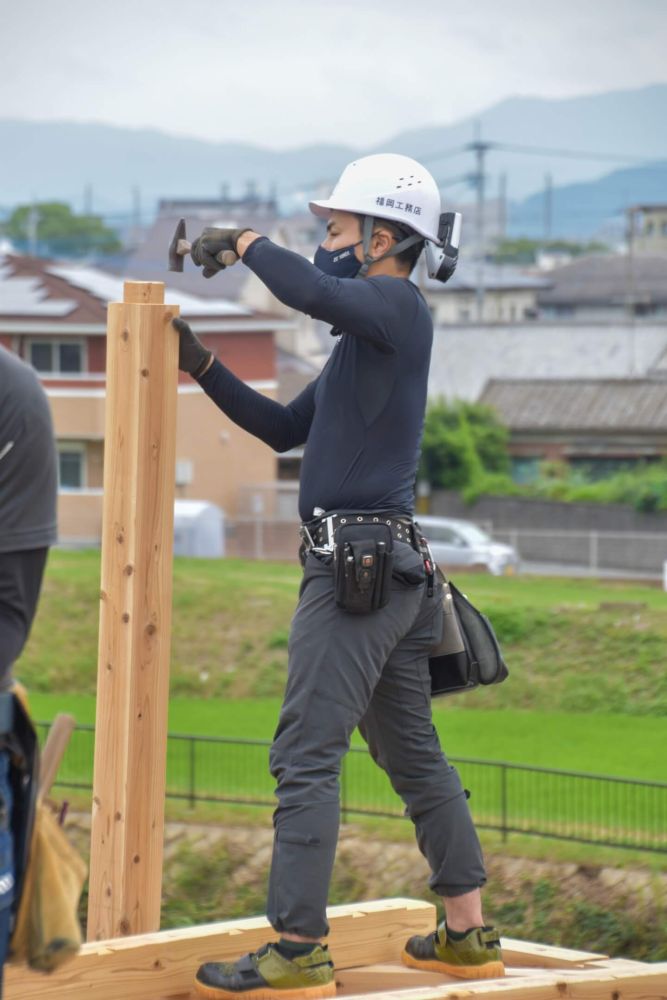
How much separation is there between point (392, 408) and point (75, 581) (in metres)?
15.1

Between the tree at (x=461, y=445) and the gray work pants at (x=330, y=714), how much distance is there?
30492mm

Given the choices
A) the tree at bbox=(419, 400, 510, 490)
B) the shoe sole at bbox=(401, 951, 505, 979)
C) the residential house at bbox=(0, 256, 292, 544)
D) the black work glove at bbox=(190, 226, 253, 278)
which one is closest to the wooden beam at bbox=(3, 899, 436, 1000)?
the shoe sole at bbox=(401, 951, 505, 979)

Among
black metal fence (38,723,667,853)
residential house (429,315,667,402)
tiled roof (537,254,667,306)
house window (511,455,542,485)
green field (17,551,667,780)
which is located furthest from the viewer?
tiled roof (537,254,667,306)

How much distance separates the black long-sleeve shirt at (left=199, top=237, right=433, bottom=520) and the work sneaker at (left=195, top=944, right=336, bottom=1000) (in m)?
0.87

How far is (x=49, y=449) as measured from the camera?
234 cm

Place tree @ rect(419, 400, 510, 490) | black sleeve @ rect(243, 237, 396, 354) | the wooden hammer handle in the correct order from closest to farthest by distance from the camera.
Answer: the wooden hammer handle
black sleeve @ rect(243, 237, 396, 354)
tree @ rect(419, 400, 510, 490)

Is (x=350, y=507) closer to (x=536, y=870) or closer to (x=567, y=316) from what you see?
(x=536, y=870)

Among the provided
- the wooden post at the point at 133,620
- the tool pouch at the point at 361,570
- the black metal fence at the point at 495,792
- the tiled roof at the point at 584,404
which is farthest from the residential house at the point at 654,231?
the tool pouch at the point at 361,570

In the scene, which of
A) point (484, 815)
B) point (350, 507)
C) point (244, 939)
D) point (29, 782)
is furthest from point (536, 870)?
point (29, 782)

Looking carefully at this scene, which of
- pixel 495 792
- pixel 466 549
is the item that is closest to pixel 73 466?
pixel 466 549

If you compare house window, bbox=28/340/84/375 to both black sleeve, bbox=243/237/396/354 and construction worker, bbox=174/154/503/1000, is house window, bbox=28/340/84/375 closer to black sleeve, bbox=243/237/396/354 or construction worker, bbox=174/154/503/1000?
construction worker, bbox=174/154/503/1000

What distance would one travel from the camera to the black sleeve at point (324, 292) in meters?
3.05

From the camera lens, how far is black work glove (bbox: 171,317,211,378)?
361 cm

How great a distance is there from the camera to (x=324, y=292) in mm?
3057
